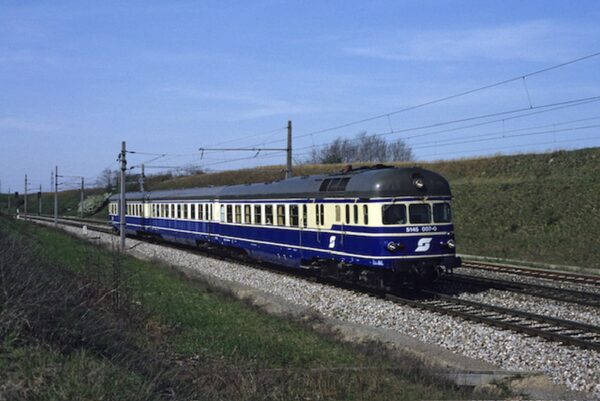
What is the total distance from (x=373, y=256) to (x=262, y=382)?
9725mm

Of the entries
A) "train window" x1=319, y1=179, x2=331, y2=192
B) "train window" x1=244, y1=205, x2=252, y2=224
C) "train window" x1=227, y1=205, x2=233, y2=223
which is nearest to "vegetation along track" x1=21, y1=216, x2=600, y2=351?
"train window" x1=319, y1=179, x2=331, y2=192

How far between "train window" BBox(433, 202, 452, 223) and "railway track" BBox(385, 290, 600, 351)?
1.94 m

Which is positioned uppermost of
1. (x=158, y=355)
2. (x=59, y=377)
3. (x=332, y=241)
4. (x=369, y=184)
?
(x=369, y=184)

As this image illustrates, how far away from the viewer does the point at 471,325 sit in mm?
14383

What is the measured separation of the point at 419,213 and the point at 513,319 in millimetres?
4254

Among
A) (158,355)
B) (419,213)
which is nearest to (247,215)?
(419,213)

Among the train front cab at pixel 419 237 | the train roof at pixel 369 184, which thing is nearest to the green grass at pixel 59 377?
the train front cab at pixel 419 237

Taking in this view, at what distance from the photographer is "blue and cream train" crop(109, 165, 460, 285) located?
18.1 m

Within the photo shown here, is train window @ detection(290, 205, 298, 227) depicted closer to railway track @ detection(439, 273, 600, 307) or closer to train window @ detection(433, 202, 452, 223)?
railway track @ detection(439, 273, 600, 307)

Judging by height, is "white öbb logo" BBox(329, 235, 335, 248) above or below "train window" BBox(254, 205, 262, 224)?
below

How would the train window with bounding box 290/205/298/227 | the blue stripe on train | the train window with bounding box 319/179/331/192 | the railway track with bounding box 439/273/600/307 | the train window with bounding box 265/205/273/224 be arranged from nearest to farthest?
the railway track with bounding box 439/273/600/307, the blue stripe on train, the train window with bounding box 319/179/331/192, the train window with bounding box 290/205/298/227, the train window with bounding box 265/205/273/224

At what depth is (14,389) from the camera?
6055 millimetres

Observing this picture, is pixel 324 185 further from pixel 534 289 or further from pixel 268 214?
pixel 534 289

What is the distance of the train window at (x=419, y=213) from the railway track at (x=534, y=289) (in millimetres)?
3084
